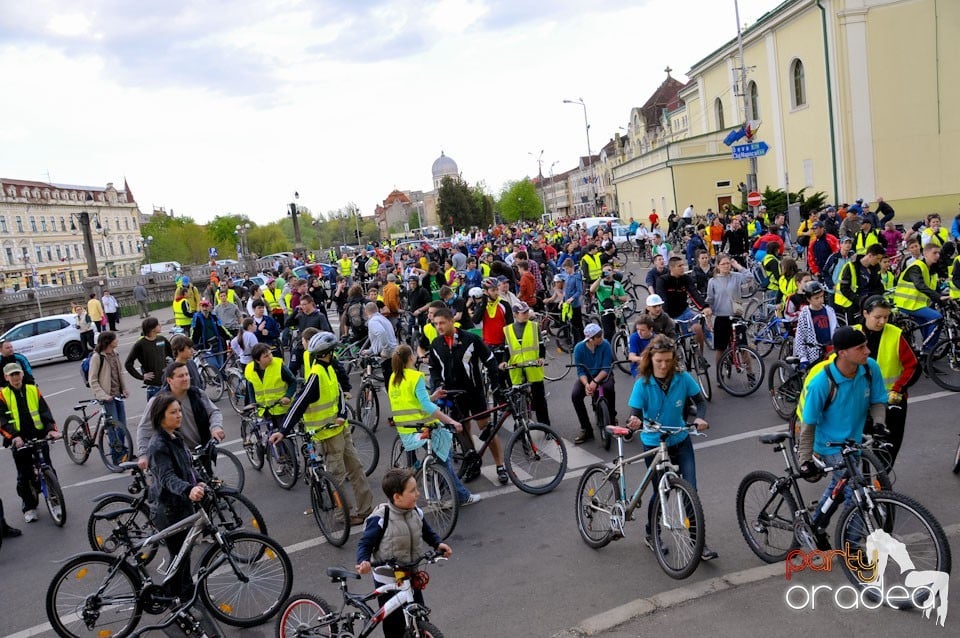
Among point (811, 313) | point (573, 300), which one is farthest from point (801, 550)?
point (573, 300)

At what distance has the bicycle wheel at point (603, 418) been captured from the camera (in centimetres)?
873

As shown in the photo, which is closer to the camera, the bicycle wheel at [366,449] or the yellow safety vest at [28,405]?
the yellow safety vest at [28,405]

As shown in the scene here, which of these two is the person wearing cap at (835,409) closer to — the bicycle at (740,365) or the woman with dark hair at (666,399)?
the woman with dark hair at (666,399)

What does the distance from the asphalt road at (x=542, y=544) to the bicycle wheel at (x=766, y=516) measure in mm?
166

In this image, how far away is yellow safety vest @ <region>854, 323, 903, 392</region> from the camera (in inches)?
241

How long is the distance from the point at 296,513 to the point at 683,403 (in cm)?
444

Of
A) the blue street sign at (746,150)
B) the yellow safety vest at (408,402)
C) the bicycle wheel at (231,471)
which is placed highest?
the blue street sign at (746,150)

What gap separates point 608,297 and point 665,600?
860 cm

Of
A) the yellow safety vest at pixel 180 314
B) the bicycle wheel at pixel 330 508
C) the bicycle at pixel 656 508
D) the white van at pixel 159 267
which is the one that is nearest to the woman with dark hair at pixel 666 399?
the bicycle at pixel 656 508

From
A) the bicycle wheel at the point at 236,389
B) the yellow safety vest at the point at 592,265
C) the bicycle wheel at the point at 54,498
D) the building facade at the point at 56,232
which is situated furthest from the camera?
the building facade at the point at 56,232

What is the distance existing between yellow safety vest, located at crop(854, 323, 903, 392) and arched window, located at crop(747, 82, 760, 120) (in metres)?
42.3

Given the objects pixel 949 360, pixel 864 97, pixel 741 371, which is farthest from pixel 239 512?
pixel 864 97

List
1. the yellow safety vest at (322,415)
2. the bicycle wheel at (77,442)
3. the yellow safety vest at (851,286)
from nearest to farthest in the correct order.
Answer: the yellow safety vest at (322,415) < the yellow safety vest at (851,286) < the bicycle wheel at (77,442)

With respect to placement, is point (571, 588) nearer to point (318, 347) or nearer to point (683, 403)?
point (683, 403)
